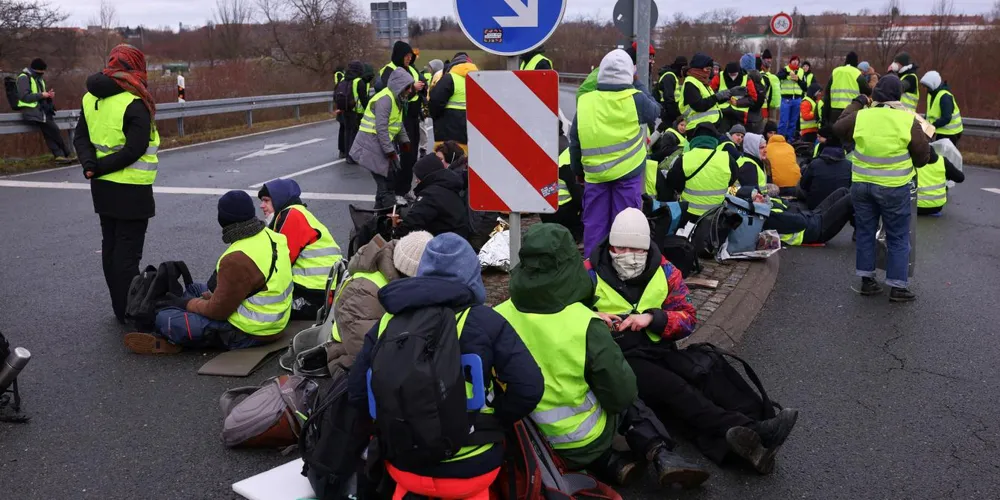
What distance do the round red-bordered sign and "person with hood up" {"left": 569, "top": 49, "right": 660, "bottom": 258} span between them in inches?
623

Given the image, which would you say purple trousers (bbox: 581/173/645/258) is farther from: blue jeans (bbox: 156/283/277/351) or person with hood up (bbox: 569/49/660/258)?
blue jeans (bbox: 156/283/277/351)

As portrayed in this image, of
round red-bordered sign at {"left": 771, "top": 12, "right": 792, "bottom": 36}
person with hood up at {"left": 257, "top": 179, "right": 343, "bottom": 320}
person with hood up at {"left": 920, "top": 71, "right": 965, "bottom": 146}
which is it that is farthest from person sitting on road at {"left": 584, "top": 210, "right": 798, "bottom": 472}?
round red-bordered sign at {"left": 771, "top": 12, "right": 792, "bottom": 36}

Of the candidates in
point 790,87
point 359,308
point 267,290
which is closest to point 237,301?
point 267,290

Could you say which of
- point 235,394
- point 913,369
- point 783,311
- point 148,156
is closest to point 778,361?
point 913,369

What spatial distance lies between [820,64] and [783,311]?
30.2 metres

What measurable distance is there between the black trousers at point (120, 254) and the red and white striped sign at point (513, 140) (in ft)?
10.4

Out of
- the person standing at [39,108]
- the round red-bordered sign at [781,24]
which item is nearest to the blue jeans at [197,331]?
the person standing at [39,108]

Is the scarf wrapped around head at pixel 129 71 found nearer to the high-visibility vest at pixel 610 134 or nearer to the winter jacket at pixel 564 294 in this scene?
the high-visibility vest at pixel 610 134

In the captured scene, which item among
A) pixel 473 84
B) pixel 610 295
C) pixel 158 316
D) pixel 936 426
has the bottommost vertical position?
pixel 936 426

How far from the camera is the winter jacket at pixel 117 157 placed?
20.7 ft

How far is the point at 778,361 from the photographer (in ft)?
19.5

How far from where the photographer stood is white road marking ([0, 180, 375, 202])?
11.9 meters

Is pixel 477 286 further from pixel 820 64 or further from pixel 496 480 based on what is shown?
pixel 820 64

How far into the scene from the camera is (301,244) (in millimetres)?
6398
